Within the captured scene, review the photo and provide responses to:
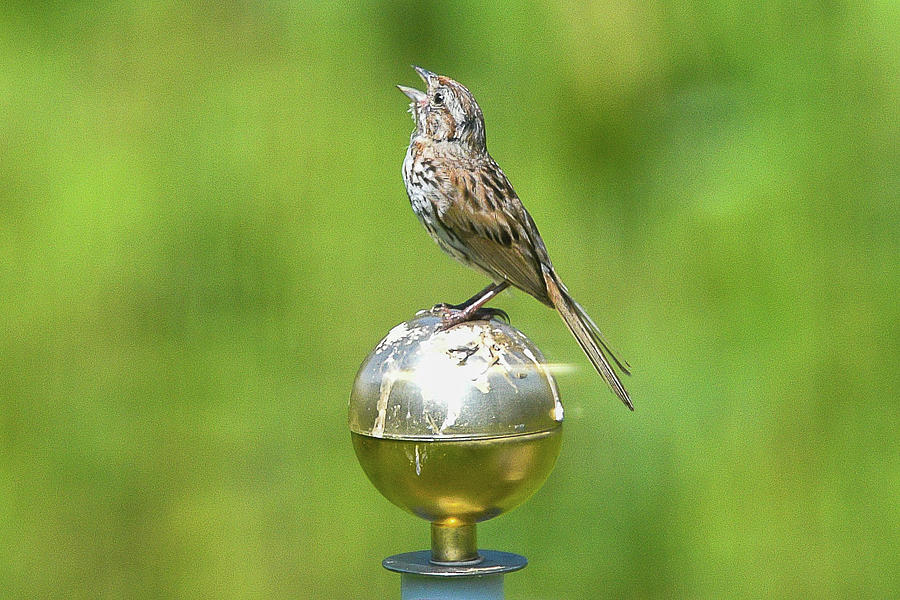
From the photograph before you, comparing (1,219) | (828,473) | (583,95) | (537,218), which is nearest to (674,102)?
(583,95)

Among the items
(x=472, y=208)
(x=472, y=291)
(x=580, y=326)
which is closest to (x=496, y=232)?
(x=472, y=208)

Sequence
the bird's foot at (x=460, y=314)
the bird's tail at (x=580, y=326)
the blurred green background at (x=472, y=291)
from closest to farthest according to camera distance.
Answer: the bird's foot at (x=460, y=314)
the bird's tail at (x=580, y=326)
the blurred green background at (x=472, y=291)

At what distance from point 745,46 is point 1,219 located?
86.3 inches

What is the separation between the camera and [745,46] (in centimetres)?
380

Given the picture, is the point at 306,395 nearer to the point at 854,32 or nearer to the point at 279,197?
the point at 279,197

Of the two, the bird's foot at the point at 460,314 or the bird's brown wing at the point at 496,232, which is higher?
the bird's brown wing at the point at 496,232

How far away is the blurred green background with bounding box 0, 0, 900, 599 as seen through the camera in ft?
11.8

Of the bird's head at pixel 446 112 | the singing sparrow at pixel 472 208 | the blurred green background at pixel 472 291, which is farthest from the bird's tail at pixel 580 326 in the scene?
the blurred green background at pixel 472 291

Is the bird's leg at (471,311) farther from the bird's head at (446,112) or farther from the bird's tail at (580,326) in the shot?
the bird's head at (446,112)

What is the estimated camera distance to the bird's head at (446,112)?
2.41 m

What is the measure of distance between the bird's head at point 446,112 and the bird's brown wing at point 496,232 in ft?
0.27

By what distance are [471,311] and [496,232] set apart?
10.3 inches

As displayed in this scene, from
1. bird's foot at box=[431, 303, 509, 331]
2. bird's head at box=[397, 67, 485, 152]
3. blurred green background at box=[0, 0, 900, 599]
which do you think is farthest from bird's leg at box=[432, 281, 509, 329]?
blurred green background at box=[0, 0, 900, 599]

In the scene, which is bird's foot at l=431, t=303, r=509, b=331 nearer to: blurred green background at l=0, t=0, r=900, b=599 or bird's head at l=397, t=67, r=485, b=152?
bird's head at l=397, t=67, r=485, b=152
